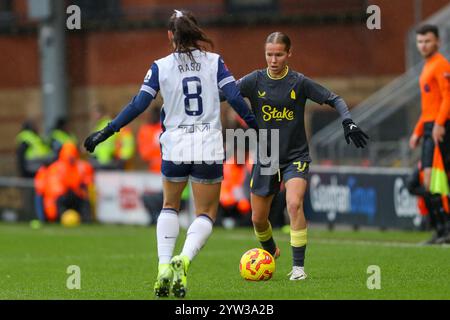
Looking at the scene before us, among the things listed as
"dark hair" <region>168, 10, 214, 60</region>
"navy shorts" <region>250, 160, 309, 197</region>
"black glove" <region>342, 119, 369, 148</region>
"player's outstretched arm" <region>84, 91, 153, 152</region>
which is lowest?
"navy shorts" <region>250, 160, 309, 197</region>

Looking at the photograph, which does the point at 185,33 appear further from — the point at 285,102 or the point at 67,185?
the point at 67,185

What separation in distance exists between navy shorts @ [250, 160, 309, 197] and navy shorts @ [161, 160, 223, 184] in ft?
5.22

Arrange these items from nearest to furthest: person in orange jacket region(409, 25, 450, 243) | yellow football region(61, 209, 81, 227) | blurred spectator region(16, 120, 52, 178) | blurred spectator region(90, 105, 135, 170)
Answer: person in orange jacket region(409, 25, 450, 243) < yellow football region(61, 209, 81, 227) < blurred spectator region(90, 105, 135, 170) < blurred spectator region(16, 120, 52, 178)

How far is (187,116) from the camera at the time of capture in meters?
10.4

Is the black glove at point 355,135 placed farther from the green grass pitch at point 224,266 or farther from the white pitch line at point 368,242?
the white pitch line at point 368,242

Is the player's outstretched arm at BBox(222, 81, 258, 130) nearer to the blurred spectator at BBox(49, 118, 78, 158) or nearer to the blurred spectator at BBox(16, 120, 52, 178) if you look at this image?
the blurred spectator at BBox(49, 118, 78, 158)

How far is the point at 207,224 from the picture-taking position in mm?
10477

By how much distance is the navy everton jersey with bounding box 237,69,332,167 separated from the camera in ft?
39.1

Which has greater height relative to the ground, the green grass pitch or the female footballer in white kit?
the female footballer in white kit

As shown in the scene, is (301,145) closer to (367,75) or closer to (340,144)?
(340,144)

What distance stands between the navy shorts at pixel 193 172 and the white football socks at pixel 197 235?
324 mm

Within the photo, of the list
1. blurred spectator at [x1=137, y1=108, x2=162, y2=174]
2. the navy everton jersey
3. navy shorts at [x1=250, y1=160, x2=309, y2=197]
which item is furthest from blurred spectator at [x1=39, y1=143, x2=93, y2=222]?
the navy everton jersey

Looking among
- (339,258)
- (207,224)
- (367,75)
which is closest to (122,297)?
(207,224)

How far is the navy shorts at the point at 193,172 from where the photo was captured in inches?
408
